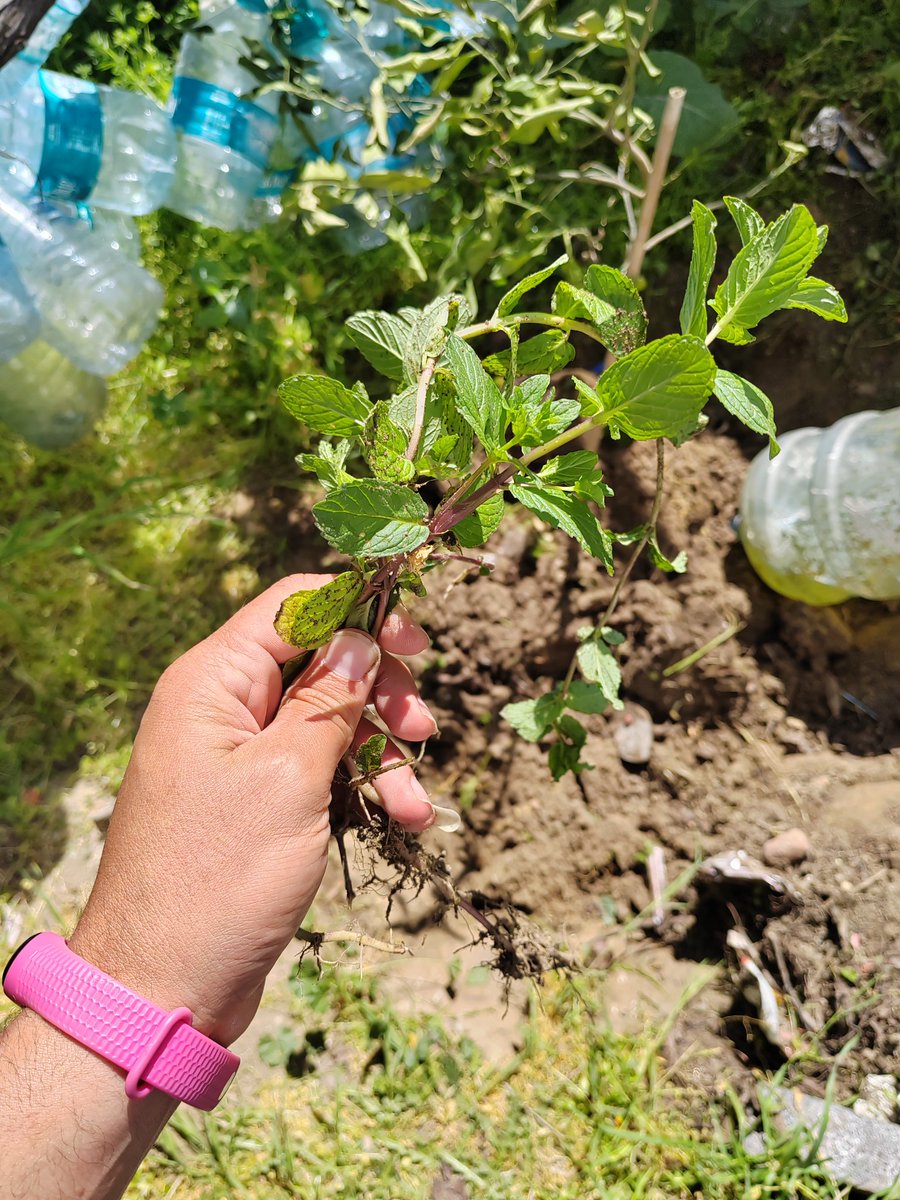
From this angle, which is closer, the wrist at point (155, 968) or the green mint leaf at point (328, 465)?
the green mint leaf at point (328, 465)

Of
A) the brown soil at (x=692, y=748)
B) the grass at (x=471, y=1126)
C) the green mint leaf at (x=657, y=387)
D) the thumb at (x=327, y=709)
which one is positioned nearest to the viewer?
the green mint leaf at (x=657, y=387)

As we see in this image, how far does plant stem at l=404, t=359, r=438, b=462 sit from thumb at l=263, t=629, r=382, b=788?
30cm

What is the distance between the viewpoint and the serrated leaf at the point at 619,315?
92 centimetres

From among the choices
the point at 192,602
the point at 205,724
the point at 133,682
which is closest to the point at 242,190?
the point at 192,602

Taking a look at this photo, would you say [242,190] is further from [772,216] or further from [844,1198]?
[844,1198]

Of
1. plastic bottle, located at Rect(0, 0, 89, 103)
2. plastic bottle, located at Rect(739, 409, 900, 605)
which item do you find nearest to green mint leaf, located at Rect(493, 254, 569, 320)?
plastic bottle, located at Rect(739, 409, 900, 605)

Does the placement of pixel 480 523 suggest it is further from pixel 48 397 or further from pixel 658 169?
pixel 48 397

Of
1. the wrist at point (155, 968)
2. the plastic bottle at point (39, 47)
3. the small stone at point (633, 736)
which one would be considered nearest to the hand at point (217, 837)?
the wrist at point (155, 968)

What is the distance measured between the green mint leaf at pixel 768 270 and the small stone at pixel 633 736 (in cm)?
126

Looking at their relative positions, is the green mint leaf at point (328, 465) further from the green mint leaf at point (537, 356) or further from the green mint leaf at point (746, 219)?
the green mint leaf at point (746, 219)

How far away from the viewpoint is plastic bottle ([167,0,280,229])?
7.22 ft

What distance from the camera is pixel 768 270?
83 centimetres

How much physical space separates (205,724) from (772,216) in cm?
189

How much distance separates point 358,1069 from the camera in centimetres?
180
